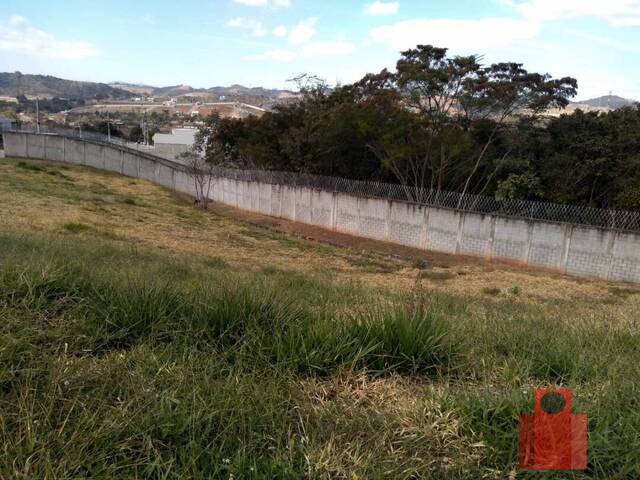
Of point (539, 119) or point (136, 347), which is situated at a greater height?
point (539, 119)

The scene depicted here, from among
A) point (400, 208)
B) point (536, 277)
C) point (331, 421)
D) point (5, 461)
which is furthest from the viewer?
point (400, 208)

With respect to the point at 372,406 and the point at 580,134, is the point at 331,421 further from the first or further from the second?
the point at 580,134

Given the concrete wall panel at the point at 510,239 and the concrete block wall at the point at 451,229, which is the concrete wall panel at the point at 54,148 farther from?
the concrete wall panel at the point at 510,239

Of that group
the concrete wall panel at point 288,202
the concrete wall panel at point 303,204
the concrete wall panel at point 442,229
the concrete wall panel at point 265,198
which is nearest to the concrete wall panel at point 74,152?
the concrete wall panel at point 265,198

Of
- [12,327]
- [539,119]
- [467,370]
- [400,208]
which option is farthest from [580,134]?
[12,327]

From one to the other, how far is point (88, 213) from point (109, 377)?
19.5 meters

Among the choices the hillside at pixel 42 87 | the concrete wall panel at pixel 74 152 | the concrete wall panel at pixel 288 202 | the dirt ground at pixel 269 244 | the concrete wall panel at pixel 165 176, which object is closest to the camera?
the dirt ground at pixel 269 244

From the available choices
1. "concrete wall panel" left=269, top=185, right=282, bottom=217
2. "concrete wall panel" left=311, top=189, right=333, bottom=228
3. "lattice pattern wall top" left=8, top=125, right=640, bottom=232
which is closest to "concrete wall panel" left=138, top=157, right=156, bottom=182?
"lattice pattern wall top" left=8, top=125, right=640, bottom=232

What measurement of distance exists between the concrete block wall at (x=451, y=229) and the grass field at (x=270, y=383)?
1470 centimetres

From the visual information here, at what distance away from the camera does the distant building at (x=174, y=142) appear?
185ft

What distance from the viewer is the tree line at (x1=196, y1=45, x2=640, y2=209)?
2305 cm

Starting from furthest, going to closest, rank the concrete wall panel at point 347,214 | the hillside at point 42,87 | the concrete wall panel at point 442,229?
the hillside at point 42,87
the concrete wall panel at point 347,214
the concrete wall panel at point 442,229

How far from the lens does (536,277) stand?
Result: 17.5 m

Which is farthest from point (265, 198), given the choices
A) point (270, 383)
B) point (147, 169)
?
point (270, 383)
